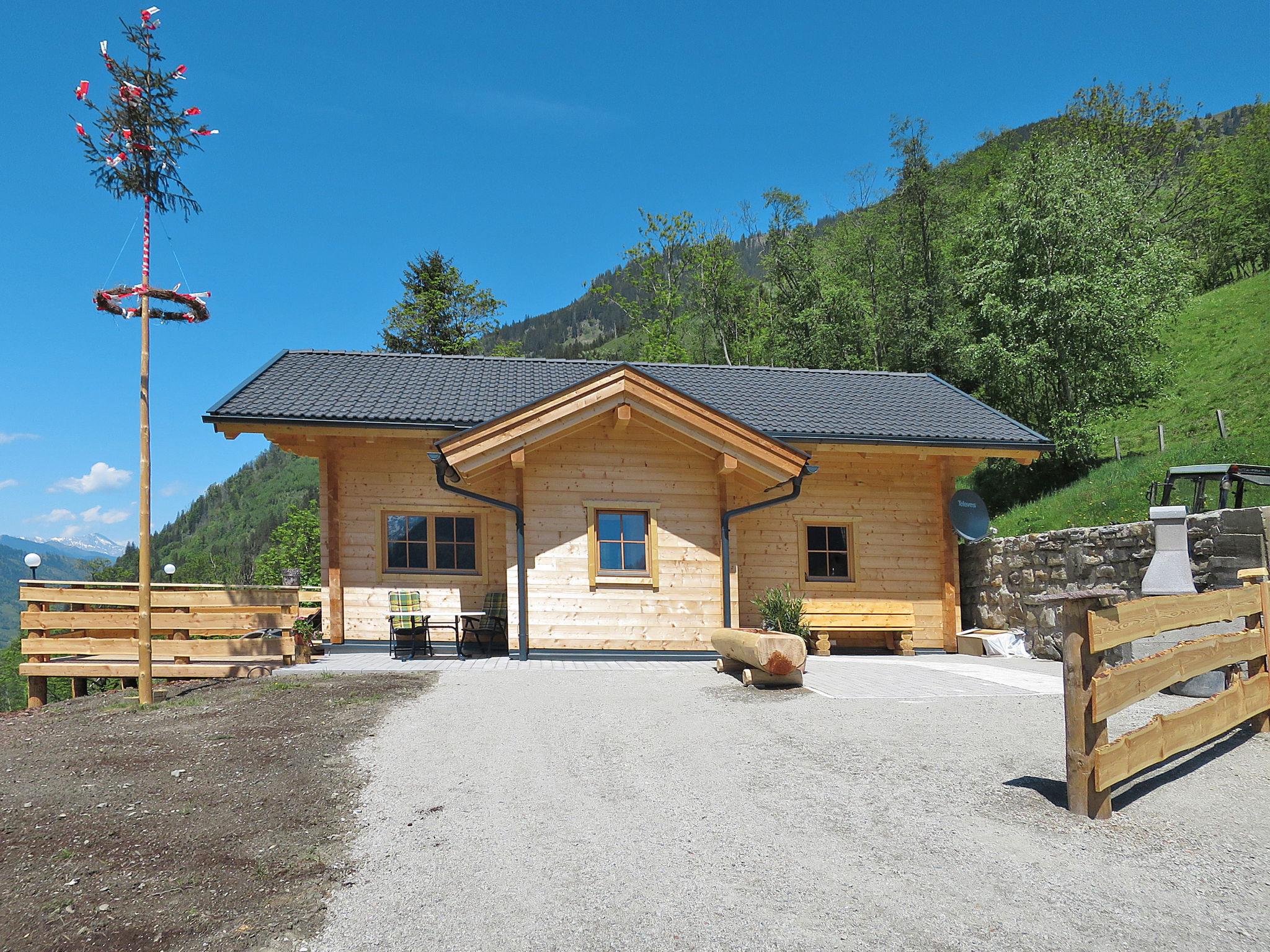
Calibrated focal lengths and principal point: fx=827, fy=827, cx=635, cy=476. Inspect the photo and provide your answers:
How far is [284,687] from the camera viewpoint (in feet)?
29.0

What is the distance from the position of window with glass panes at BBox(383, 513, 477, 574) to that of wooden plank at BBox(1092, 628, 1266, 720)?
9.76 m

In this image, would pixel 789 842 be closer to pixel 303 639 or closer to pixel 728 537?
pixel 728 537

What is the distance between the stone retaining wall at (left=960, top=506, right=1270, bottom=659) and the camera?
8773 mm

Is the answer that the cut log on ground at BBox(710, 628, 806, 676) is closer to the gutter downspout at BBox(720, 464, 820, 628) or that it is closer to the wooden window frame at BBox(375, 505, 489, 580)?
the gutter downspout at BBox(720, 464, 820, 628)

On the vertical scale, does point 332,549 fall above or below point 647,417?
below

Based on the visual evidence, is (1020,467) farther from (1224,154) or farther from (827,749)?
(1224,154)

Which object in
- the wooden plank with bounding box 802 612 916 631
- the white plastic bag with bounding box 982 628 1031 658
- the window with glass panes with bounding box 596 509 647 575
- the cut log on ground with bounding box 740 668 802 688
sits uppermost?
the window with glass panes with bounding box 596 509 647 575

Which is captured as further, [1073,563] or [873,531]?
[873,531]

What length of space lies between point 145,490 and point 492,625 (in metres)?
5.50

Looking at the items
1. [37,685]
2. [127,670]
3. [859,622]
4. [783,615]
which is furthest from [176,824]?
[859,622]

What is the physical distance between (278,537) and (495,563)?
43.5 m

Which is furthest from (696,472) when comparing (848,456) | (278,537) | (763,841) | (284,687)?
(278,537)

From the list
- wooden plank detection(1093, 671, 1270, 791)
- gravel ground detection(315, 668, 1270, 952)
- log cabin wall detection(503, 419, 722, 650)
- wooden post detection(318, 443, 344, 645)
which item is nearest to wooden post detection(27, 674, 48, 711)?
wooden post detection(318, 443, 344, 645)

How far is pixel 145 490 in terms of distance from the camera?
8648mm
